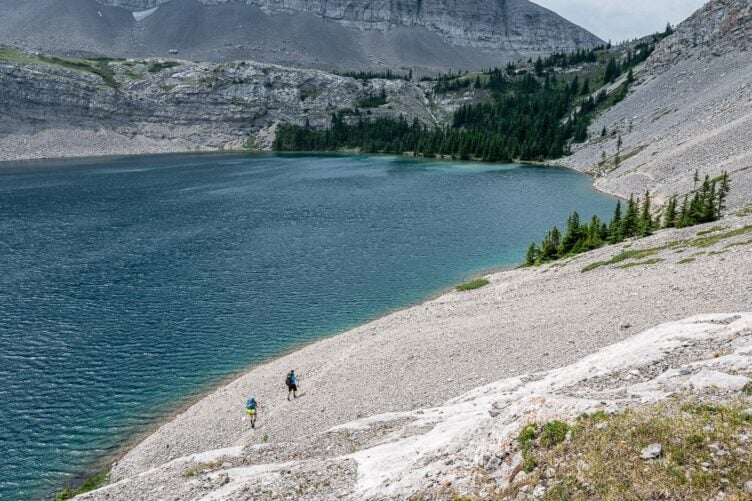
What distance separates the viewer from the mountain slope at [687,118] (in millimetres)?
86938

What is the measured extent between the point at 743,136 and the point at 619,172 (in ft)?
94.2

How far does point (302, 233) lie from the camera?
256ft

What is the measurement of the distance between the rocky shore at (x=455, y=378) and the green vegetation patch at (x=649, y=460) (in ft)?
3.06

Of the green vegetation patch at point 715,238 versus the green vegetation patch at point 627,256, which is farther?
the green vegetation patch at point 627,256

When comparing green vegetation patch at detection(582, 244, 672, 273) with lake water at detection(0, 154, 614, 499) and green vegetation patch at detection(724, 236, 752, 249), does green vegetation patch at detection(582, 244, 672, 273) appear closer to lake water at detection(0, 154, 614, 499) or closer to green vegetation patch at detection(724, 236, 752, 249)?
green vegetation patch at detection(724, 236, 752, 249)

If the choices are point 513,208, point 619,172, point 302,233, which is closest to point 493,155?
point 619,172

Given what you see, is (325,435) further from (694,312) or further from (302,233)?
(302,233)

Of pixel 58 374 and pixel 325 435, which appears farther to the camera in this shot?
pixel 58 374

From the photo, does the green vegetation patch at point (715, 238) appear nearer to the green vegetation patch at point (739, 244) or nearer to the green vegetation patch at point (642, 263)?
the green vegetation patch at point (739, 244)

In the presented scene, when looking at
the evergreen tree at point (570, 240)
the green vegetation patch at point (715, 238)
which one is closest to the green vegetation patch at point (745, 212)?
the green vegetation patch at point (715, 238)

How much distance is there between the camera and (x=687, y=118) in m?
128

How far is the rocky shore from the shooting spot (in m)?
16.3

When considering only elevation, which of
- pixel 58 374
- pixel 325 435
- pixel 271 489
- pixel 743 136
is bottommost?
pixel 58 374

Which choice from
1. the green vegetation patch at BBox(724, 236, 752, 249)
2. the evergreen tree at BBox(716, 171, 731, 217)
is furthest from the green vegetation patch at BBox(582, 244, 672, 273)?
the evergreen tree at BBox(716, 171, 731, 217)
